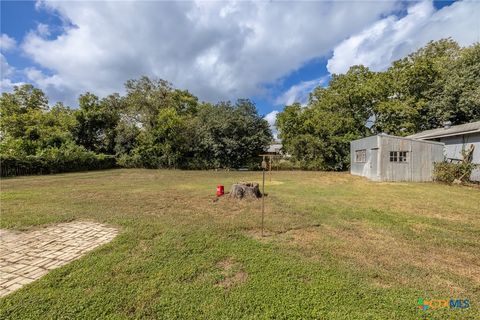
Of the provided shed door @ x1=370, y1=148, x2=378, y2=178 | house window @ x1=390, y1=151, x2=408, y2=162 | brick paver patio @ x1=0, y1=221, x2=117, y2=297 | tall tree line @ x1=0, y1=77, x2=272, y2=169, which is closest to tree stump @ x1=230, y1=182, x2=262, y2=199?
brick paver patio @ x1=0, y1=221, x2=117, y2=297

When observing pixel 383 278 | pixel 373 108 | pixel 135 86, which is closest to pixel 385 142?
pixel 373 108

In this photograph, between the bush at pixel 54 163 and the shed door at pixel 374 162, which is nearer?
the shed door at pixel 374 162

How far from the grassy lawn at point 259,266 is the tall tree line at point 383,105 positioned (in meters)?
14.7

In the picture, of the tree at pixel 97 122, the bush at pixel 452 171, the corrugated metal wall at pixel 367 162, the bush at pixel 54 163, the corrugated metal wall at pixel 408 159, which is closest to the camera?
the bush at pixel 452 171

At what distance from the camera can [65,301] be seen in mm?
2354

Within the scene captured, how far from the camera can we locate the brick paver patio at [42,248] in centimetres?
284

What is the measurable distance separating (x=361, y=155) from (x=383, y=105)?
23.0ft

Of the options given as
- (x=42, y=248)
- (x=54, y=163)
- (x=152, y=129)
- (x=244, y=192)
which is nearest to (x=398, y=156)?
(x=244, y=192)

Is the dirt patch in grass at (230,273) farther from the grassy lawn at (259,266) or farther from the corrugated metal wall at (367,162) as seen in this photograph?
the corrugated metal wall at (367,162)

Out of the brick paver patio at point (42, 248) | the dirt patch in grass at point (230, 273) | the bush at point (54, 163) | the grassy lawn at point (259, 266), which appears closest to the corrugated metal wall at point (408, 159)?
the grassy lawn at point (259, 266)

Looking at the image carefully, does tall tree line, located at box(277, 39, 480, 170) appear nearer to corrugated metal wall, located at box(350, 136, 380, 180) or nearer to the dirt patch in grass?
corrugated metal wall, located at box(350, 136, 380, 180)

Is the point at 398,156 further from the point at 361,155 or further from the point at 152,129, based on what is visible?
the point at 152,129

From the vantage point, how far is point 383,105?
18750 millimetres

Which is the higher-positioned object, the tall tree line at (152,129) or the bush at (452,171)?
the tall tree line at (152,129)
